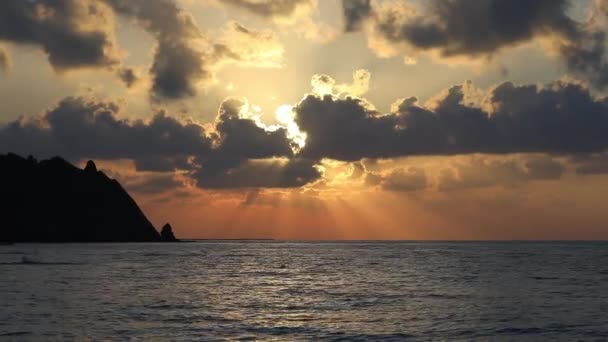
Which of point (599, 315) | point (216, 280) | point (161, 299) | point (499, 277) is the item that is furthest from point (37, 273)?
point (599, 315)

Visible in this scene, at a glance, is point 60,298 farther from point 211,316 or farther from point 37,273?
point 37,273

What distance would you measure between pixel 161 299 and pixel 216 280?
2839 cm

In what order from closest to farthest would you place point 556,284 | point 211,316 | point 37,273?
point 211,316
point 556,284
point 37,273

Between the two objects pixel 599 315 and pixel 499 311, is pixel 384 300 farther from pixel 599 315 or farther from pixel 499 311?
pixel 599 315

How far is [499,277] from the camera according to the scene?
318ft

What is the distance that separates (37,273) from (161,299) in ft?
144

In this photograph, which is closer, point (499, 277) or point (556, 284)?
point (556, 284)

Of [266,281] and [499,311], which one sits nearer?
[499,311]

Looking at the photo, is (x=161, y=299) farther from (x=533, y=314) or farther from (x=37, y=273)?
(x=37, y=273)

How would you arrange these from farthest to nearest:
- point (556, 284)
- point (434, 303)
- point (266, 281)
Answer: point (266, 281), point (556, 284), point (434, 303)

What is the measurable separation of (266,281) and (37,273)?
119ft

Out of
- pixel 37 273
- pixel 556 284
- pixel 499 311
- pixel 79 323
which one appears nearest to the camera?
pixel 79 323

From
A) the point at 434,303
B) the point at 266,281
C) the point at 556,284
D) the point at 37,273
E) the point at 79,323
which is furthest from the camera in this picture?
the point at 37,273

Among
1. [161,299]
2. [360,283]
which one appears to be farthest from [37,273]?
[360,283]
